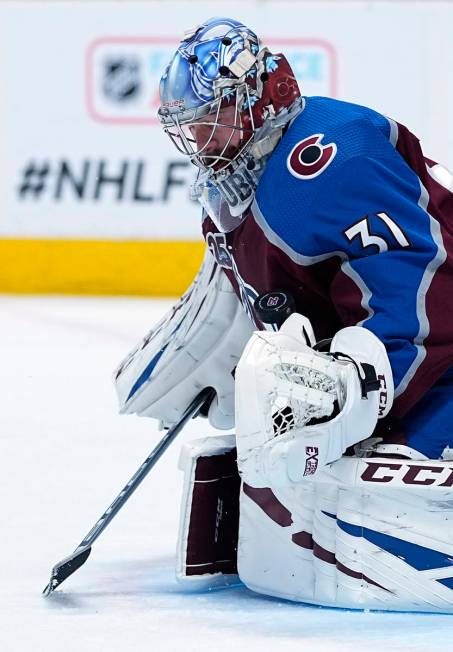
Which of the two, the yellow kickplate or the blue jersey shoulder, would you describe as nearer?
the blue jersey shoulder

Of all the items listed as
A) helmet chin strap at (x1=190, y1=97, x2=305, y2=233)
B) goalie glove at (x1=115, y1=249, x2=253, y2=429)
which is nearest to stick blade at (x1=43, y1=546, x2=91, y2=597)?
goalie glove at (x1=115, y1=249, x2=253, y2=429)

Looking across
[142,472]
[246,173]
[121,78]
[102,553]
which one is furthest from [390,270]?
[121,78]

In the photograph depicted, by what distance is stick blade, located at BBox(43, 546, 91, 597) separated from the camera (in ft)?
6.95

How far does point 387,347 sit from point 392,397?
0.22 ft

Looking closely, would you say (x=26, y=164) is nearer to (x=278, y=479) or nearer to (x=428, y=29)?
(x=428, y=29)

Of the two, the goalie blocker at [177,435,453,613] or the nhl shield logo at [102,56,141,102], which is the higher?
the goalie blocker at [177,435,453,613]

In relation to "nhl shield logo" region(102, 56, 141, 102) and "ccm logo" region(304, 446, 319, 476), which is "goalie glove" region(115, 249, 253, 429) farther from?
"nhl shield logo" region(102, 56, 141, 102)

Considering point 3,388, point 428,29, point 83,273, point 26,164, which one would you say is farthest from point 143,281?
point 3,388

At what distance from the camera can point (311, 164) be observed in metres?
1.98

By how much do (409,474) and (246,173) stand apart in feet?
1.63

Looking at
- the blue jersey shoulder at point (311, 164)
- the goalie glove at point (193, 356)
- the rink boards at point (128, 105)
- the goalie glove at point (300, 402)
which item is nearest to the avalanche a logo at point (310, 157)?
the blue jersey shoulder at point (311, 164)

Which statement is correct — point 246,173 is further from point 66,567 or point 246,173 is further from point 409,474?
point 66,567

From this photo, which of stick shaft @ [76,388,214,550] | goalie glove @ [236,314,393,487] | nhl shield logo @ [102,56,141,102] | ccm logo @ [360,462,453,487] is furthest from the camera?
nhl shield logo @ [102,56,141,102]

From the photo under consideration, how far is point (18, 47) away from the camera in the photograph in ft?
20.5
